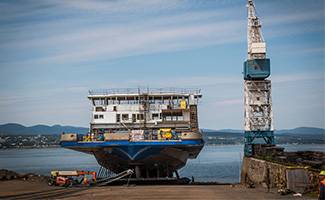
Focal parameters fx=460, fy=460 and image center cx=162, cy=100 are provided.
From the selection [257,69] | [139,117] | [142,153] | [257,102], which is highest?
[257,69]

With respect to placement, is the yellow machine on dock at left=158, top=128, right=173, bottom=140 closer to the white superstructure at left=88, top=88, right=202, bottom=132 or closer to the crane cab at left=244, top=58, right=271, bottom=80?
the white superstructure at left=88, top=88, right=202, bottom=132

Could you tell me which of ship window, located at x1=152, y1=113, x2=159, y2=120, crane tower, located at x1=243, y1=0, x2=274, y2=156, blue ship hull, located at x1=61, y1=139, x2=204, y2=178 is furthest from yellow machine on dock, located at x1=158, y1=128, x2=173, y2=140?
crane tower, located at x1=243, y1=0, x2=274, y2=156

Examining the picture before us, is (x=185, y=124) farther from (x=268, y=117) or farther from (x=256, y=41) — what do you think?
(x=256, y=41)

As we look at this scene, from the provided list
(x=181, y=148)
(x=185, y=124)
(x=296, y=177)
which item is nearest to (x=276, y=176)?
(x=296, y=177)

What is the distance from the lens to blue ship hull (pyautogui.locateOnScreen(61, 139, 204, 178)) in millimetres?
28469

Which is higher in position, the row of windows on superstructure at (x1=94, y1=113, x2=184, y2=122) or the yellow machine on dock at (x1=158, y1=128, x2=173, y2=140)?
the row of windows on superstructure at (x1=94, y1=113, x2=184, y2=122)

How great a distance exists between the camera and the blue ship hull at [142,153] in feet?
93.4

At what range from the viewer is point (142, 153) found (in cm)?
2909

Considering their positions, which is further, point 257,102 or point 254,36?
point 254,36

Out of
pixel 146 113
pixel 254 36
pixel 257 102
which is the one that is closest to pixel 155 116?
pixel 146 113

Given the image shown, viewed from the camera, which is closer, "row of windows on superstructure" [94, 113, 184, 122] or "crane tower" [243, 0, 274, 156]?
"row of windows on superstructure" [94, 113, 184, 122]

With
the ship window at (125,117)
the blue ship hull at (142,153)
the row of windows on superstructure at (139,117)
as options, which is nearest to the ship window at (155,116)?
the row of windows on superstructure at (139,117)

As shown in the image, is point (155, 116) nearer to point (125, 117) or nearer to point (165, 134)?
point (125, 117)

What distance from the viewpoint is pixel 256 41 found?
45.4 m
